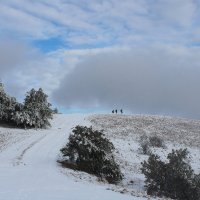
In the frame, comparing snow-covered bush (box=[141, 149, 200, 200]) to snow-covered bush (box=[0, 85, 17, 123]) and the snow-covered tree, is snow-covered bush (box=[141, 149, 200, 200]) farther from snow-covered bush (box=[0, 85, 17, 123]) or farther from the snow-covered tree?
snow-covered bush (box=[0, 85, 17, 123])

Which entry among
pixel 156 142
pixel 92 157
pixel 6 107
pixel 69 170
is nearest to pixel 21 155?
pixel 92 157

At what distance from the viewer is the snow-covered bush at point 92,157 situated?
28.0 meters

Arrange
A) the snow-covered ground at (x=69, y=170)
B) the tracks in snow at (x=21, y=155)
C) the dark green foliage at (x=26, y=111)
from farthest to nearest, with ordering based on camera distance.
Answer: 1. the dark green foliage at (x=26, y=111)
2. the tracks in snow at (x=21, y=155)
3. the snow-covered ground at (x=69, y=170)

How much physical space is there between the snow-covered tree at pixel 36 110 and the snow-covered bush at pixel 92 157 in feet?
56.2

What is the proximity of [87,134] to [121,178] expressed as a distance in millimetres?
4138

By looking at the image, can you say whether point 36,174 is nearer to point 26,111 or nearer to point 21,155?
point 21,155

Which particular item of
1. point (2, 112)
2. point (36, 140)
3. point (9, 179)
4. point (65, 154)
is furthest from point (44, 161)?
point (2, 112)

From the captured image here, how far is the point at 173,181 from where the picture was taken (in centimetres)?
2550

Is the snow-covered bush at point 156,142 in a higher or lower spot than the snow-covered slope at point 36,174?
higher

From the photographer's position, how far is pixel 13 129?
146 ft

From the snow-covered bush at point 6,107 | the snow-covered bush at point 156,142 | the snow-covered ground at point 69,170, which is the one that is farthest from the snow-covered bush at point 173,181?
the snow-covered bush at point 6,107

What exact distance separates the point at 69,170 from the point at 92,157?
3181mm

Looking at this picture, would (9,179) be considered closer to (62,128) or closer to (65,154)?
(65,154)

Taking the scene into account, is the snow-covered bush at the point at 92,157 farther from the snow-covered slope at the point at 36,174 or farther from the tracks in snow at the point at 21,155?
the tracks in snow at the point at 21,155
